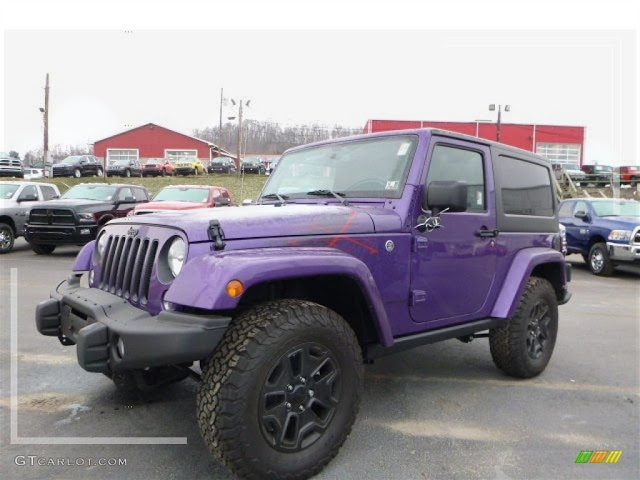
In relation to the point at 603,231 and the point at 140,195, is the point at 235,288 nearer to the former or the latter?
the point at 603,231

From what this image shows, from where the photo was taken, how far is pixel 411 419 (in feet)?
11.5

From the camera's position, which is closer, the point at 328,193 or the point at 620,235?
the point at 328,193

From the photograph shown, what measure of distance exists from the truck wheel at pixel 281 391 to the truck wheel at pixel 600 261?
10167mm

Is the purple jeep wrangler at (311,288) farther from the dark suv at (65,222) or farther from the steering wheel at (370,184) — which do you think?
the dark suv at (65,222)

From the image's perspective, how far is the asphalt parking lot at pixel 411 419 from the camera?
112 inches

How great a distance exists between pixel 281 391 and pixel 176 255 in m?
0.89

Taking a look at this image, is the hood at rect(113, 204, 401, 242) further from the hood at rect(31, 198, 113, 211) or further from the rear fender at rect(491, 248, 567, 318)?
the hood at rect(31, 198, 113, 211)

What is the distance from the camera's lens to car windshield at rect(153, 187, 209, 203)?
1308 centimetres

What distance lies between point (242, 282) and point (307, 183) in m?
1.64

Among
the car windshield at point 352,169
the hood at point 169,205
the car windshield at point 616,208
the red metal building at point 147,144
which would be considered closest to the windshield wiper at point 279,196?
the car windshield at point 352,169

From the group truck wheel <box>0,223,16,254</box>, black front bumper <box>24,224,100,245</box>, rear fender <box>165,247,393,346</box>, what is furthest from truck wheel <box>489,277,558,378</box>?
truck wheel <box>0,223,16,254</box>

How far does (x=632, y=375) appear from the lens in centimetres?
458

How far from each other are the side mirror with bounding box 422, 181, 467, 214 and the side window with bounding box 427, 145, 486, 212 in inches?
5.9

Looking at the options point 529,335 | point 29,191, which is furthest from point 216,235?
point 29,191
